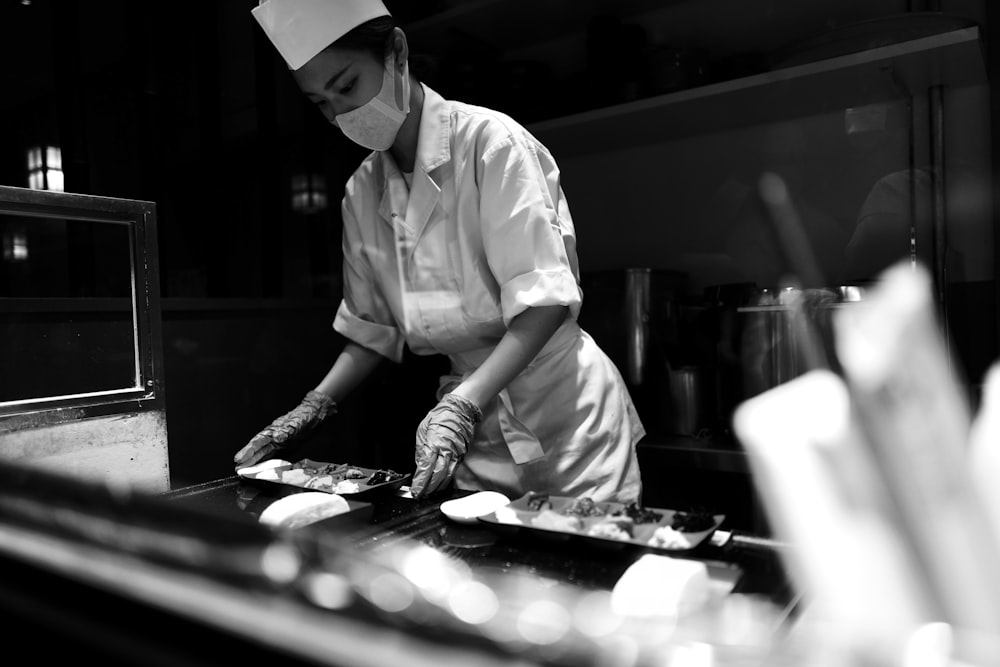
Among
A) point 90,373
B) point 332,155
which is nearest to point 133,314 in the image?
point 90,373

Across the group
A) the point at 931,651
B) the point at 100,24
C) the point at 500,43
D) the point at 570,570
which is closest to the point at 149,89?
the point at 100,24

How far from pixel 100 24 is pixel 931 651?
2.90 m

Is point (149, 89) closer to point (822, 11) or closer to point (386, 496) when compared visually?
point (386, 496)

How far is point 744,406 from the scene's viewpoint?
7.18 feet

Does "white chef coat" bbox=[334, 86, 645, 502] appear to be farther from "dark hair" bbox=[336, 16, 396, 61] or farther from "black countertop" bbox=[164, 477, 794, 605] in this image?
"black countertop" bbox=[164, 477, 794, 605]

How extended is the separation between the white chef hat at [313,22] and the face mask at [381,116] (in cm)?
11

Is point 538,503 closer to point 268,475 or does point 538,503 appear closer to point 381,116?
point 268,475

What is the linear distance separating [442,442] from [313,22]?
0.87m

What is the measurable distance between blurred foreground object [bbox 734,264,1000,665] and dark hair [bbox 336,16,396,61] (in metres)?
1.07

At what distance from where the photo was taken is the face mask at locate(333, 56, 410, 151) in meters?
1.55

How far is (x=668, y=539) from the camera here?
0.87m

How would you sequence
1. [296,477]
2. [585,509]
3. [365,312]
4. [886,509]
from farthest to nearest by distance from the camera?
[365,312] → [296,477] → [585,509] → [886,509]

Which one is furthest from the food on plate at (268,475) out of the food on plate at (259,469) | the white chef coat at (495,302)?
the white chef coat at (495,302)

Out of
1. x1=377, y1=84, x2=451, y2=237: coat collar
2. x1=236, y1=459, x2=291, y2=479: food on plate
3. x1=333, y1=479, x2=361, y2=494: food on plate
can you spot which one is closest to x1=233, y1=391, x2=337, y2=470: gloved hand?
x1=236, y1=459, x2=291, y2=479: food on plate
